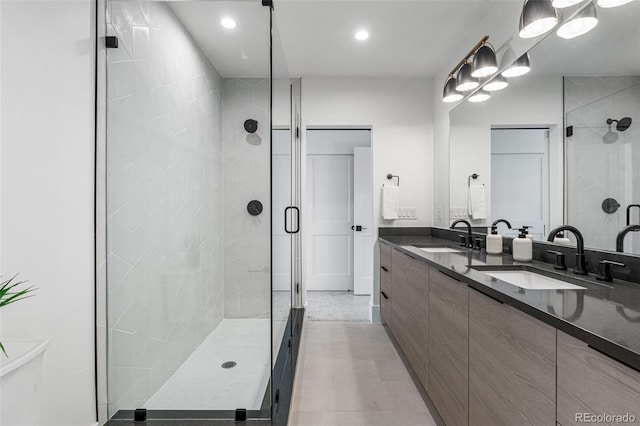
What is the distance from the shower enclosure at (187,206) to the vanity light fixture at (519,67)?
1.52 meters

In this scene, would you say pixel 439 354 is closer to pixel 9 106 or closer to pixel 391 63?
pixel 9 106

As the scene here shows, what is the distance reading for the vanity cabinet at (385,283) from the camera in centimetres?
288

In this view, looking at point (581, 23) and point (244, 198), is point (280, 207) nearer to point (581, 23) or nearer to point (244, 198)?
point (244, 198)

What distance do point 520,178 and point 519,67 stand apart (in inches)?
26.6

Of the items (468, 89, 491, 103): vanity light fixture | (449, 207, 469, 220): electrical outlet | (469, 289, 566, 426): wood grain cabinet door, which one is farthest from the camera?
(449, 207, 469, 220): electrical outlet

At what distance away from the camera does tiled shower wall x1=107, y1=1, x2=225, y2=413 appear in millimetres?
1578

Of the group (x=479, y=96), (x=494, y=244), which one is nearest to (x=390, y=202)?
(x=479, y=96)

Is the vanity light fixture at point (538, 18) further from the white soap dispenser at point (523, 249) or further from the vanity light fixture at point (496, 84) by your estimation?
the white soap dispenser at point (523, 249)

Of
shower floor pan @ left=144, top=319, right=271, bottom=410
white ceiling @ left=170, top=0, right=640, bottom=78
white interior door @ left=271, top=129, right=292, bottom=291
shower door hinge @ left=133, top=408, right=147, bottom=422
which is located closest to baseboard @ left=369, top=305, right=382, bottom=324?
white interior door @ left=271, top=129, right=292, bottom=291

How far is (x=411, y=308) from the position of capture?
7.02 feet

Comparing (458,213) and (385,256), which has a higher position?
(458,213)

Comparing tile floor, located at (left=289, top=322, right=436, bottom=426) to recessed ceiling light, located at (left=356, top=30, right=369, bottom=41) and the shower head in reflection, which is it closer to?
the shower head in reflection

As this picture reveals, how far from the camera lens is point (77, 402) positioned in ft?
4.62

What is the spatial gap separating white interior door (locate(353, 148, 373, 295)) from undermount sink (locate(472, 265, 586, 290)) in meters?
2.64
